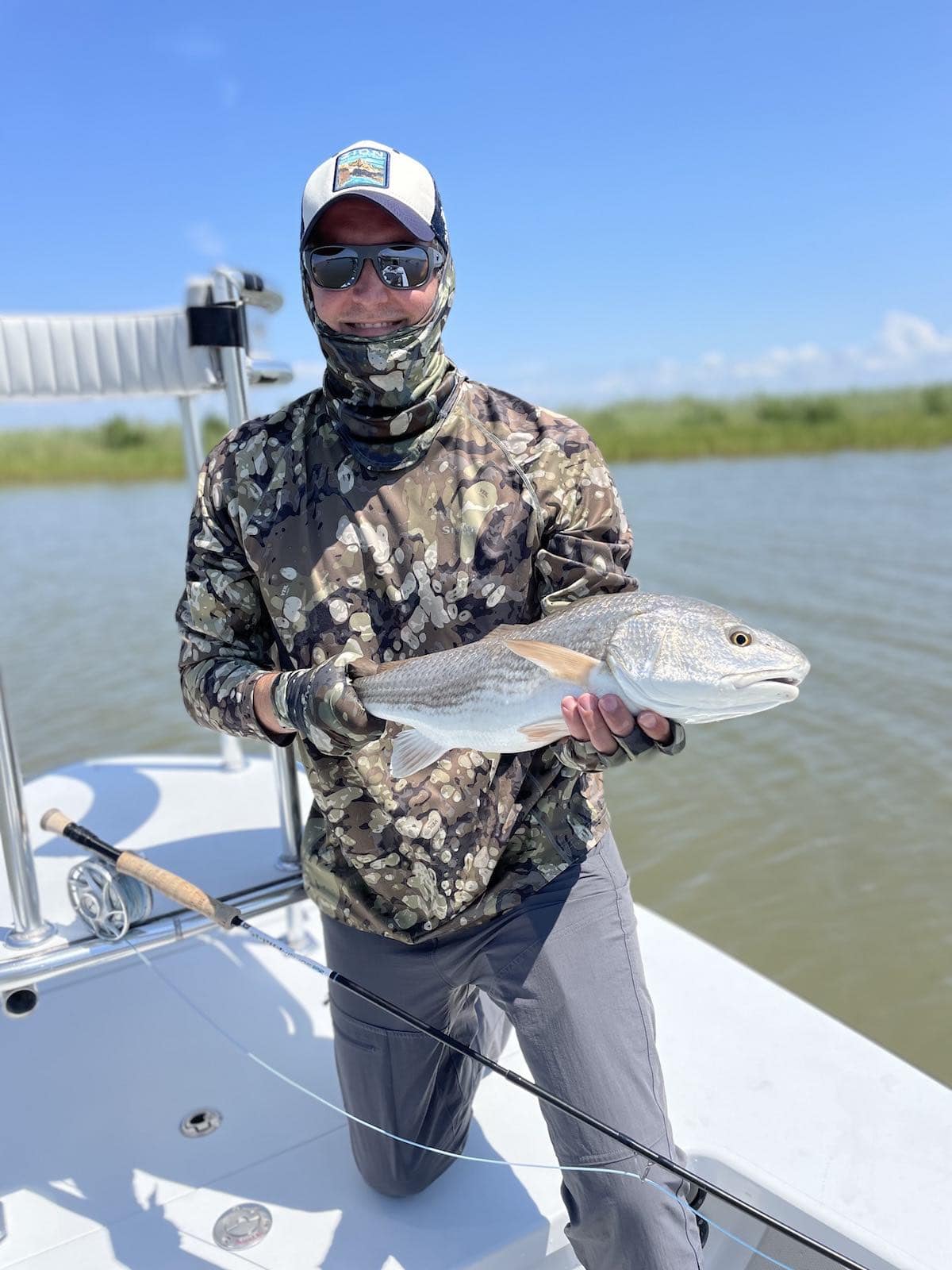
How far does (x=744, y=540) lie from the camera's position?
1416 centimetres

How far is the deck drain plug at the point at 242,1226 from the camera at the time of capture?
2348mm

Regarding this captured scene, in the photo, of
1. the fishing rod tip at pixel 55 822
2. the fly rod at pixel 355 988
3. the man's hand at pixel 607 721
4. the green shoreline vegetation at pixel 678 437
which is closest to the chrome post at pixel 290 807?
the fly rod at pixel 355 988

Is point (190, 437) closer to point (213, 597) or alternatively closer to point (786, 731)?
point (213, 597)

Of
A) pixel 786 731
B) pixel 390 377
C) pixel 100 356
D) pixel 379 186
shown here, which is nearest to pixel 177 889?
pixel 390 377

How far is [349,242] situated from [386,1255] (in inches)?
95.5

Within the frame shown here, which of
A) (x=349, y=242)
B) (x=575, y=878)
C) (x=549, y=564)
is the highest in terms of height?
(x=349, y=242)

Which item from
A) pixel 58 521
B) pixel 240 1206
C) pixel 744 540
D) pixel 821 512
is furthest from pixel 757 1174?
pixel 58 521

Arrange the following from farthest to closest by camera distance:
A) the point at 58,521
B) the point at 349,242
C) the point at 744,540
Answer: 1. the point at 58,521
2. the point at 744,540
3. the point at 349,242

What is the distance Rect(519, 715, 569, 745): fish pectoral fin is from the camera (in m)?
1.95

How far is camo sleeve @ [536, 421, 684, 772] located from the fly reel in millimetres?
1229

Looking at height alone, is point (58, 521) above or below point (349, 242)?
below

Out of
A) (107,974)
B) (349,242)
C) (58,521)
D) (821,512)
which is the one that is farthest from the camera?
(58,521)

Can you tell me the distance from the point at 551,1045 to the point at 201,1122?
1.24 m

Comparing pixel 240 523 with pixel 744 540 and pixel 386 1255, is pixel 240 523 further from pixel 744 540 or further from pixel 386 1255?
pixel 744 540
